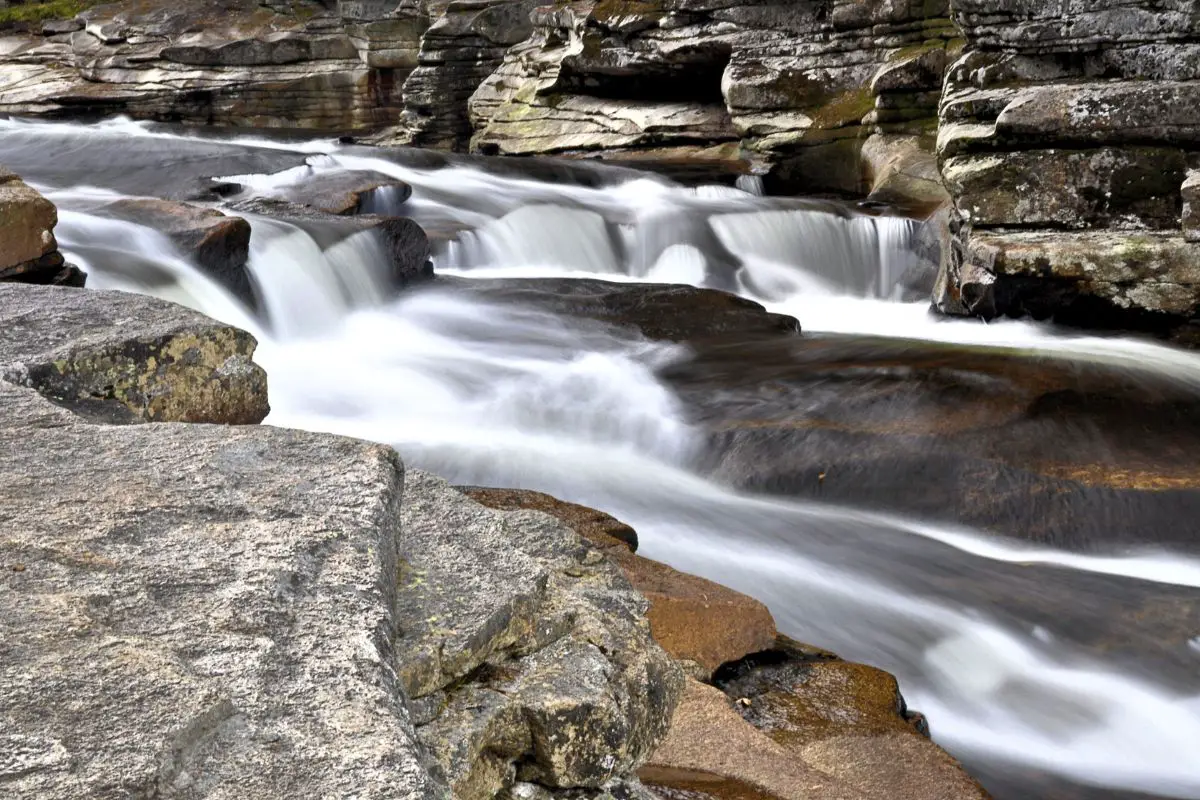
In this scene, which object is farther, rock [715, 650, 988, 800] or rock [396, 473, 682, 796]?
rock [715, 650, 988, 800]

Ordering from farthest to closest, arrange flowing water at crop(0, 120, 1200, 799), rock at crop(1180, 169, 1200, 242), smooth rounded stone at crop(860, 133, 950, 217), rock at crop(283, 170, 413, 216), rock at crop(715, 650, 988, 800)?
smooth rounded stone at crop(860, 133, 950, 217), rock at crop(283, 170, 413, 216), rock at crop(1180, 169, 1200, 242), flowing water at crop(0, 120, 1200, 799), rock at crop(715, 650, 988, 800)

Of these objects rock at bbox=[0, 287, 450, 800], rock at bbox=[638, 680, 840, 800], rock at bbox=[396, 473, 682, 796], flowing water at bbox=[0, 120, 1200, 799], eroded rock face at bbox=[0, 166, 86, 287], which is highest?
rock at bbox=[0, 287, 450, 800]

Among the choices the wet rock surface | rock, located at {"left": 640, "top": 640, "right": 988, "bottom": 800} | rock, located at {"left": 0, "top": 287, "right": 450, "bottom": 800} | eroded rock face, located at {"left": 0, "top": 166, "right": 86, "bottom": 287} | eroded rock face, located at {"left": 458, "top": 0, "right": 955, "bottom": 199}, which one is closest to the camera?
rock, located at {"left": 0, "top": 287, "right": 450, "bottom": 800}

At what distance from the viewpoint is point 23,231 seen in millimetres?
6691

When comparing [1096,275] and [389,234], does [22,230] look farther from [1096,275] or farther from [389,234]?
[1096,275]

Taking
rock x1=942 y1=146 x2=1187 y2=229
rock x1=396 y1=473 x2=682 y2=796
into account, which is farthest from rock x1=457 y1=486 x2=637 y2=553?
rock x1=942 y1=146 x2=1187 y2=229

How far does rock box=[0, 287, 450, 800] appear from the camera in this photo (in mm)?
1417

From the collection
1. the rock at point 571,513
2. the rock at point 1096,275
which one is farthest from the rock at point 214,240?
the rock at point 1096,275

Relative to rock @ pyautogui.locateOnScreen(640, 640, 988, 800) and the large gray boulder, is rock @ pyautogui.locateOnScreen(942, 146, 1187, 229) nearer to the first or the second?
rock @ pyautogui.locateOnScreen(640, 640, 988, 800)

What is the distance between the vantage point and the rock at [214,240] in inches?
369

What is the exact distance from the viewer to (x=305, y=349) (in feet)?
30.5

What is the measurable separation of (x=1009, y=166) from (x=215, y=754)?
9.16m

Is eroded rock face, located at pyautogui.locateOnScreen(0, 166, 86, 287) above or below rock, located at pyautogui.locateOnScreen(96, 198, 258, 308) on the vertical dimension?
above

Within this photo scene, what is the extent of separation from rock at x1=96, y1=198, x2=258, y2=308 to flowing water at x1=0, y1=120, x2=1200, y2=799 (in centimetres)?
14
